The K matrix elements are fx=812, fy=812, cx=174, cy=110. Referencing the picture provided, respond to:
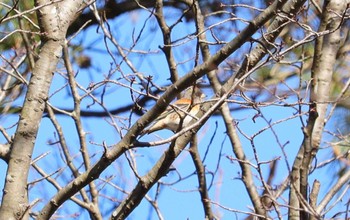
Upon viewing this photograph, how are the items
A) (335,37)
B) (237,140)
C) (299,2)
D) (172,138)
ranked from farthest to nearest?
(237,140)
(335,37)
(299,2)
(172,138)

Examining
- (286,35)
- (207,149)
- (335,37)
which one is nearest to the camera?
(335,37)

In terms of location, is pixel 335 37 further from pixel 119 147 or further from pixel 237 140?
pixel 119 147

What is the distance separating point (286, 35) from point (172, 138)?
2.47m

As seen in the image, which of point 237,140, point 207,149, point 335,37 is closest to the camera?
point 335,37

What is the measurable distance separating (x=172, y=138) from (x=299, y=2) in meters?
0.74

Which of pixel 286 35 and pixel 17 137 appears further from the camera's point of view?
pixel 286 35

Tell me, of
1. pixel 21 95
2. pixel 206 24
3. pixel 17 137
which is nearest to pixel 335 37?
pixel 206 24

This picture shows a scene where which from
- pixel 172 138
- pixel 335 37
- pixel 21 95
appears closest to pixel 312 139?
pixel 335 37

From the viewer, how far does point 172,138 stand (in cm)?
291

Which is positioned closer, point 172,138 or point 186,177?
point 172,138

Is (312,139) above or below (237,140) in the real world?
below

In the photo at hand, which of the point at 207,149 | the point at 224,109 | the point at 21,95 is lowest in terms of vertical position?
the point at 207,149

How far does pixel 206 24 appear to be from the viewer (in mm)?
5418

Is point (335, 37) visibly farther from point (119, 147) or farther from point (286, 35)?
point (119, 147)
